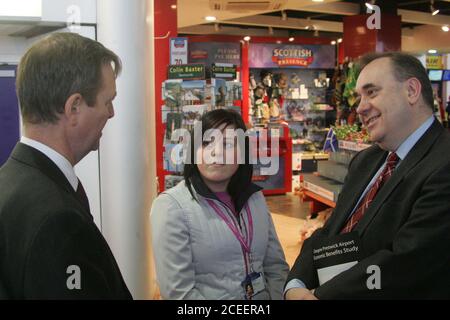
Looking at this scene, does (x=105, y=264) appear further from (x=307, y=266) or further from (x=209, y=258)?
(x=307, y=266)

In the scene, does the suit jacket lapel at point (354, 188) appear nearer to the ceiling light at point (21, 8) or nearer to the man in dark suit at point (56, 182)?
the man in dark suit at point (56, 182)

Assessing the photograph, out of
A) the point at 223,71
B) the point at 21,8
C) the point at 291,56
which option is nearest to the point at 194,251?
the point at 21,8

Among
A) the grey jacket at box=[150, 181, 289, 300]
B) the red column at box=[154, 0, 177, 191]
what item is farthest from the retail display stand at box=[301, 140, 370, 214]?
the grey jacket at box=[150, 181, 289, 300]

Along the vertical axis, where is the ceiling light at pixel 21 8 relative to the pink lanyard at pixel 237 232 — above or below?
above

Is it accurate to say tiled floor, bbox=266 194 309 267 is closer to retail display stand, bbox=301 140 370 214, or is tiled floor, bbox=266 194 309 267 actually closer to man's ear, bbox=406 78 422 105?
retail display stand, bbox=301 140 370 214

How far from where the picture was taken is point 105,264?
1.06m

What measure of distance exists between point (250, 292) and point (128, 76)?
83.3 inches

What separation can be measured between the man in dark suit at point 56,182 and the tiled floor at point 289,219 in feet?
13.6

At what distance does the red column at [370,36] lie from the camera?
24.2 ft

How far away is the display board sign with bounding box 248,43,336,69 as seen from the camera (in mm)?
10188

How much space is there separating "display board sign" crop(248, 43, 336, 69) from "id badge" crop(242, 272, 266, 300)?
28.0 feet

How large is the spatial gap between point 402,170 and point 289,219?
18.3ft

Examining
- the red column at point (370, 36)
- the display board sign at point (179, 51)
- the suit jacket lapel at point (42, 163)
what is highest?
the red column at point (370, 36)

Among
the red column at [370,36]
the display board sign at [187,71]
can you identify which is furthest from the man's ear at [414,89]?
the red column at [370,36]
